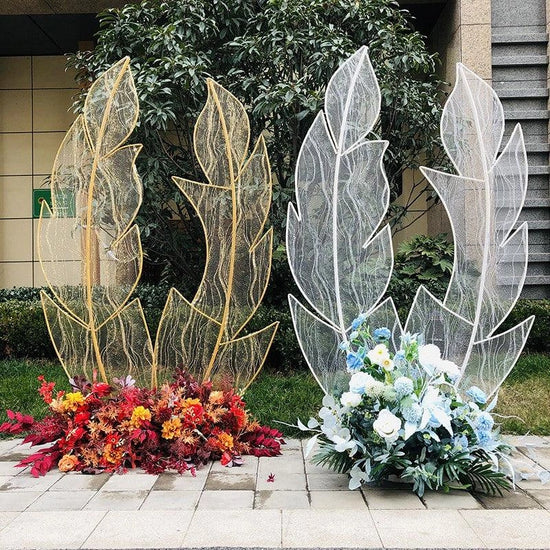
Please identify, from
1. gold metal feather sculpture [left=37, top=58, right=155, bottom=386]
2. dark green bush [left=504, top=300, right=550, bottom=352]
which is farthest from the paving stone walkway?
dark green bush [left=504, top=300, right=550, bottom=352]

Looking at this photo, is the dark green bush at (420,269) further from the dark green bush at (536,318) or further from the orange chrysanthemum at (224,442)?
the orange chrysanthemum at (224,442)

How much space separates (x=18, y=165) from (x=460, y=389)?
8.39 m

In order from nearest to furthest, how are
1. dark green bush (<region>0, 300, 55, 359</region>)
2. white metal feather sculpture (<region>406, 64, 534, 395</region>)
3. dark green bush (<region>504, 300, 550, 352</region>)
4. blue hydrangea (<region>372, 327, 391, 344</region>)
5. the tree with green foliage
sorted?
blue hydrangea (<region>372, 327, 391, 344</region>), white metal feather sculpture (<region>406, 64, 534, 395</region>), the tree with green foliage, dark green bush (<region>504, 300, 550, 352</region>), dark green bush (<region>0, 300, 55, 359</region>)

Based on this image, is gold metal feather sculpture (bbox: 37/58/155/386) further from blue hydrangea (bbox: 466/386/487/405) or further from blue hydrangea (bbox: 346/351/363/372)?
blue hydrangea (bbox: 466/386/487/405)

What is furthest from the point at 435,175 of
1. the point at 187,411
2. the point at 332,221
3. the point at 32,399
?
the point at 32,399

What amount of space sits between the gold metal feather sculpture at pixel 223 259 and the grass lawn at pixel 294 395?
76 cm

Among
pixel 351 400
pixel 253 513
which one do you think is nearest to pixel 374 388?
pixel 351 400

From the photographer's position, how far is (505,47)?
26.5ft

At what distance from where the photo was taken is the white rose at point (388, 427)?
3420mm

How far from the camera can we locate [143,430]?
420 cm

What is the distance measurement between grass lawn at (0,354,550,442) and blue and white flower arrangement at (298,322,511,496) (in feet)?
3.89

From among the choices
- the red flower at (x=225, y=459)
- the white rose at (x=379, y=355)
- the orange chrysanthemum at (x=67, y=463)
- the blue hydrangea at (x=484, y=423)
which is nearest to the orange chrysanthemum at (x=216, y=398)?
the red flower at (x=225, y=459)

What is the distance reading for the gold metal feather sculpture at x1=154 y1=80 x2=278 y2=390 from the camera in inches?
187

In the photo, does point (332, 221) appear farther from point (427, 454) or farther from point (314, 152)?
point (427, 454)
